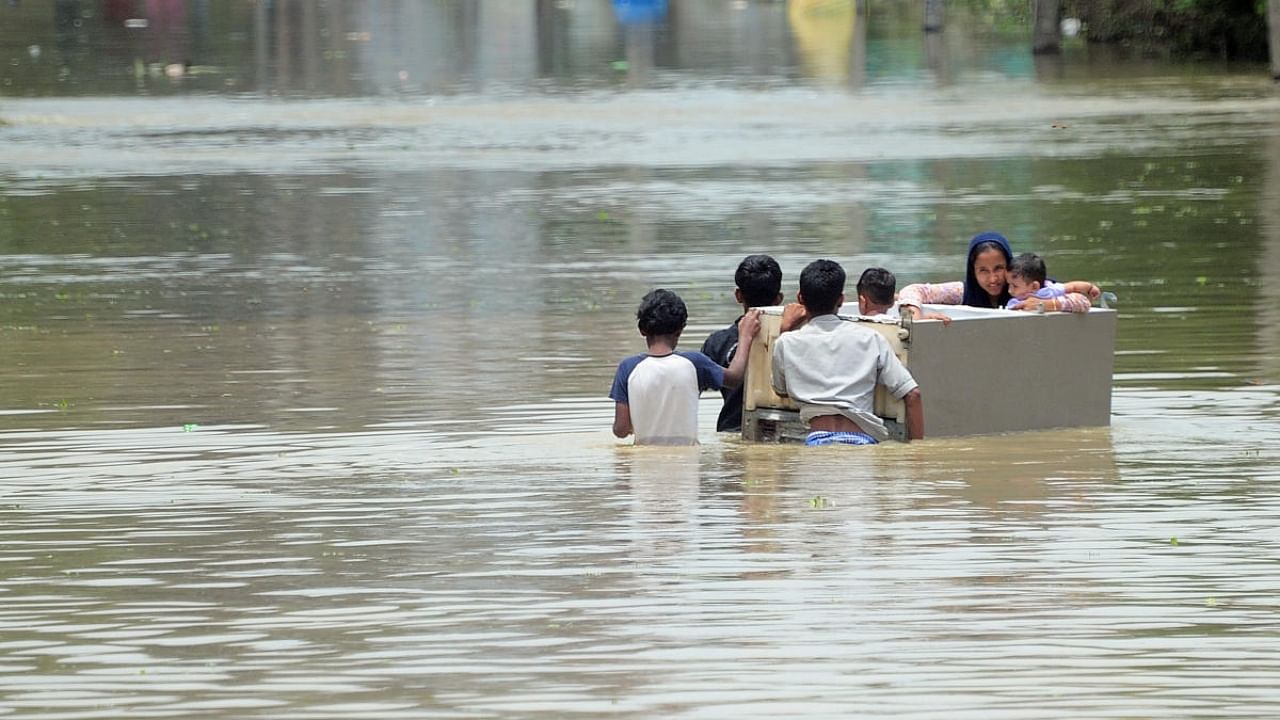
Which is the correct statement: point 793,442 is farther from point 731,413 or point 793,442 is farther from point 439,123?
point 439,123

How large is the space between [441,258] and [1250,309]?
21.8 feet

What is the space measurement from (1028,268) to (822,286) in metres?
1.30

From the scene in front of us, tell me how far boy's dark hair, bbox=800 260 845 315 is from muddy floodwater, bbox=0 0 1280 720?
63 centimetres

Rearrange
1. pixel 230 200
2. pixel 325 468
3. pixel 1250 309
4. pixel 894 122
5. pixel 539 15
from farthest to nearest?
1. pixel 539 15
2. pixel 894 122
3. pixel 230 200
4. pixel 1250 309
5. pixel 325 468

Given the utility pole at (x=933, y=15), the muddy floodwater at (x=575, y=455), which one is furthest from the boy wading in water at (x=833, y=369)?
the utility pole at (x=933, y=15)

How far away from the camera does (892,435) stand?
10.3 m

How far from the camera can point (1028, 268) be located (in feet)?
35.3

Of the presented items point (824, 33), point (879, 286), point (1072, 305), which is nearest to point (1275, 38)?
point (824, 33)

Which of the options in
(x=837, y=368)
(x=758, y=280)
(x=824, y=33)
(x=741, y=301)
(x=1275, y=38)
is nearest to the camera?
(x=837, y=368)

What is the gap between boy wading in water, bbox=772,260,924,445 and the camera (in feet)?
32.7

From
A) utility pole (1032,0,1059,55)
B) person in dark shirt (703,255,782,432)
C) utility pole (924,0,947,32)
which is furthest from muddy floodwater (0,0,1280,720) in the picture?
utility pole (924,0,947,32)

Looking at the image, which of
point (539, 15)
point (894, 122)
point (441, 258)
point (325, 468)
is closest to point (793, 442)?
point (325, 468)

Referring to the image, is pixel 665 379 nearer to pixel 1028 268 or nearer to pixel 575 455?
pixel 575 455

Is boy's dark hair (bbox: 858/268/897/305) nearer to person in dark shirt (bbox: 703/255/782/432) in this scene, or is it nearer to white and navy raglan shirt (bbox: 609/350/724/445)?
person in dark shirt (bbox: 703/255/782/432)
